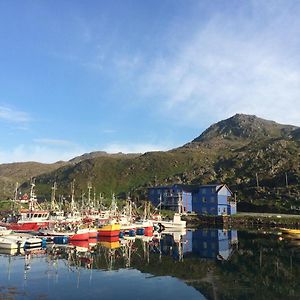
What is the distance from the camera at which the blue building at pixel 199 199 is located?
136250 mm

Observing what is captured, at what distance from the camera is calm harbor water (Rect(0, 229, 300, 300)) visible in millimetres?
34312

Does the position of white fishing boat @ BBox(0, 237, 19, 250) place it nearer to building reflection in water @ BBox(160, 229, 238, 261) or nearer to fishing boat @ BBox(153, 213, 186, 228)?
building reflection in water @ BBox(160, 229, 238, 261)

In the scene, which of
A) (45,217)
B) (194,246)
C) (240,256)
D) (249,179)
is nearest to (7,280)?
(240,256)

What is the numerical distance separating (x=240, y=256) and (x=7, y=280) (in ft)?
110

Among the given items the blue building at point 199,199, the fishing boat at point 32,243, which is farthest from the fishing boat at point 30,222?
the blue building at point 199,199

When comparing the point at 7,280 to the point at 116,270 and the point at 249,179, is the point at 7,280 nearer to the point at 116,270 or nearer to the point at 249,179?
the point at 116,270

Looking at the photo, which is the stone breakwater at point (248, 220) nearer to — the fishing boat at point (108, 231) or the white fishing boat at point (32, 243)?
the fishing boat at point (108, 231)

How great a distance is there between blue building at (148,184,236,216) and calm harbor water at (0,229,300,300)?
67.0 meters

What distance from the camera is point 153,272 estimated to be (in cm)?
4481

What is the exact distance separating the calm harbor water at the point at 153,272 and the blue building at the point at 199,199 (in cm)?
6701

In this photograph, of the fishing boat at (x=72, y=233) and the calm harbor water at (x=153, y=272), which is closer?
the calm harbor water at (x=153, y=272)

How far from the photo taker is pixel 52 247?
213 ft

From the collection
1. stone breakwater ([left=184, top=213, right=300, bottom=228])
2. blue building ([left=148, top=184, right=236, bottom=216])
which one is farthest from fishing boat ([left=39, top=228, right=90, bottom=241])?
blue building ([left=148, top=184, right=236, bottom=216])

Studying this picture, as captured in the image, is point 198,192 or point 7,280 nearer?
point 7,280
